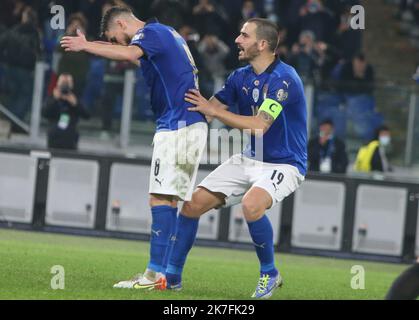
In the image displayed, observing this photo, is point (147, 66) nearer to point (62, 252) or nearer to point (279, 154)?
point (279, 154)

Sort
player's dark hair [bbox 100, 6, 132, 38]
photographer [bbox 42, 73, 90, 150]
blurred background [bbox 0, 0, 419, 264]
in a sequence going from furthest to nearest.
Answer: photographer [bbox 42, 73, 90, 150] < blurred background [bbox 0, 0, 419, 264] < player's dark hair [bbox 100, 6, 132, 38]

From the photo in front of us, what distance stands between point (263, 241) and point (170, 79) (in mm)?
1658

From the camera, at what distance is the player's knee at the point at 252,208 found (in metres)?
10.8

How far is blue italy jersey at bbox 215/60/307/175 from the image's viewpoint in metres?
11.0

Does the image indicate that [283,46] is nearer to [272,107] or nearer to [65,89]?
[65,89]

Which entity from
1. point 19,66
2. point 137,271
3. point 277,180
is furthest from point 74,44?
point 19,66

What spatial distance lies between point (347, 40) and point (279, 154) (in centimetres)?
1288

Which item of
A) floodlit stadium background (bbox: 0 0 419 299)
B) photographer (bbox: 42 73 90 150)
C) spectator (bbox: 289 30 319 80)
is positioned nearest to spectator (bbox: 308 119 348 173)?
floodlit stadium background (bbox: 0 0 419 299)

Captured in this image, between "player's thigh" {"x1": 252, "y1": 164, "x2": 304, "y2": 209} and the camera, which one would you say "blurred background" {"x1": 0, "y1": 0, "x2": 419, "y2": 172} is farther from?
"player's thigh" {"x1": 252, "y1": 164, "x2": 304, "y2": 209}

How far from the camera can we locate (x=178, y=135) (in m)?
10.7

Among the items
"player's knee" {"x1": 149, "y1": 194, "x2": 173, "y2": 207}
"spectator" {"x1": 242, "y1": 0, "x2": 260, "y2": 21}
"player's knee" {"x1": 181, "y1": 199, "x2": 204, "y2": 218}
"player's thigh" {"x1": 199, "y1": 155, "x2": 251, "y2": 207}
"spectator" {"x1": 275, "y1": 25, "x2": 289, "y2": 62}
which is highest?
"spectator" {"x1": 242, "y1": 0, "x2": 260, "y2": 21}

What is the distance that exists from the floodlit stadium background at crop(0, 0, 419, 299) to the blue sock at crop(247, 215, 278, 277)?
3463 millimetres

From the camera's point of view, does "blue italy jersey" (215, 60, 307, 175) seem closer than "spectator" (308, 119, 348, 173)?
Yes

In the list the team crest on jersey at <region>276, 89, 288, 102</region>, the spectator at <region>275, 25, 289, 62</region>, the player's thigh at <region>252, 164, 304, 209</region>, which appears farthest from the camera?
the spectator at <region>275, 25, 289, 62</region>
